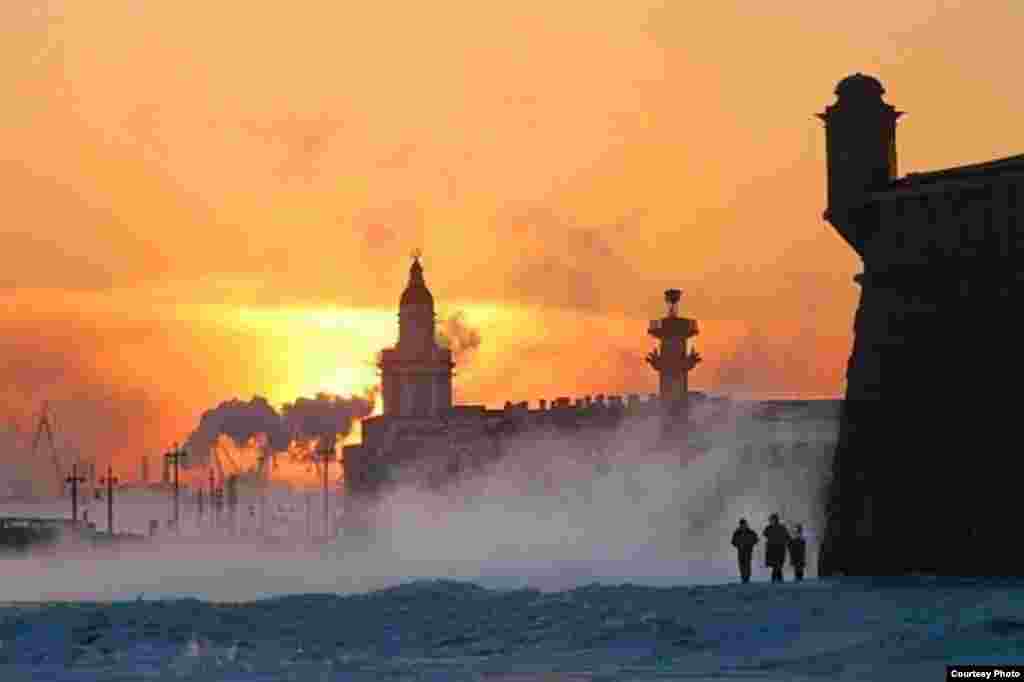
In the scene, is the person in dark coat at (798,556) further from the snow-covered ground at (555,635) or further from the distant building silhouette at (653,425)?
the distant building silhouette at (653,425)

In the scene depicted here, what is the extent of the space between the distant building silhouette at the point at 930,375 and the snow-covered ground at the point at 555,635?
242 centimetres

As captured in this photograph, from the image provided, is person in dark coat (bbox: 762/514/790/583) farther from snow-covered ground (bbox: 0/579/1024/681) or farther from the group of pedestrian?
snow-covered ground (bbox: 0/579/1024/681)

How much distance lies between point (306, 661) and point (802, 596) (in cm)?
1040

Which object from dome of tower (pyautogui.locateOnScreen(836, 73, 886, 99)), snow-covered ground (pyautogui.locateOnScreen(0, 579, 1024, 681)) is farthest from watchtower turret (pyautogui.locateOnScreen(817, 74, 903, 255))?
snow-covered ground (pyautogui.locateOnScreen(0, 579, 1024, 681))

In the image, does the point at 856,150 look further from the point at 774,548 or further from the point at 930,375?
the point at 774,548

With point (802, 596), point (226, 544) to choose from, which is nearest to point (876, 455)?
point (802, 596)

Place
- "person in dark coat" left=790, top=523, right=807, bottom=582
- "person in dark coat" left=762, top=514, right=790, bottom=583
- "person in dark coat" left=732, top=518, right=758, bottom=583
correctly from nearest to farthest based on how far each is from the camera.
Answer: "person in dark coat" left=762, top=514, right=790, bottom=583
"person in dark coat" left=732, top=518, right=758, bottom=583
"person in dark coat" left=790, top=523, right=807, bottom=582

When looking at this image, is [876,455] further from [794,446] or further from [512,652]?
[794,446]

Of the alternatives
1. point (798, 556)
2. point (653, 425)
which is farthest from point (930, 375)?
point (653, 425)

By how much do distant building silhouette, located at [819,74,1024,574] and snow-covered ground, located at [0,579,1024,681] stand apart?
2.42m

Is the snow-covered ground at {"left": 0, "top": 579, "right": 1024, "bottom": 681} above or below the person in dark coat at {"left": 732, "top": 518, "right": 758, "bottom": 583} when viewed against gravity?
below

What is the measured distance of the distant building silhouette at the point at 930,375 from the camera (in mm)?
55719

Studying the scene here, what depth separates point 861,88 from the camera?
60.4 meters

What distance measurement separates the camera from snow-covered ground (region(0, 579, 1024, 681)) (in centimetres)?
3872
